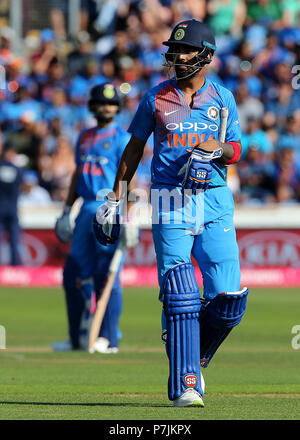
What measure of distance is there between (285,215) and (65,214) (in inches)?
328

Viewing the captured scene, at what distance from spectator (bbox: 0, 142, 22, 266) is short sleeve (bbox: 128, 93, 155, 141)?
11.8 m

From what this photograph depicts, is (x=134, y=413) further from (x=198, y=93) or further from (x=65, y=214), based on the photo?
(x=65, y=214)

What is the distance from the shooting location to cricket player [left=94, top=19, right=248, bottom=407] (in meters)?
6.45

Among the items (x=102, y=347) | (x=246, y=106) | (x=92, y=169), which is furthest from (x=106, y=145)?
(x=246, y=106)

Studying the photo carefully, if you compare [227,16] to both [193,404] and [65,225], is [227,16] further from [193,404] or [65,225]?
[193,404]

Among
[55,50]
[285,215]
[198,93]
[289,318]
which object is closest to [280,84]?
[285,215]

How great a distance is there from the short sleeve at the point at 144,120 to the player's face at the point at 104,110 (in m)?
3.36

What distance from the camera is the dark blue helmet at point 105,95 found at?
1002cm

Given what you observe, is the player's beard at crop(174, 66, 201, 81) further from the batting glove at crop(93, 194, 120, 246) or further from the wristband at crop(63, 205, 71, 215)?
the wristband at crop(63, 205, 71, 215)

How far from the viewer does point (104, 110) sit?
10078 mm

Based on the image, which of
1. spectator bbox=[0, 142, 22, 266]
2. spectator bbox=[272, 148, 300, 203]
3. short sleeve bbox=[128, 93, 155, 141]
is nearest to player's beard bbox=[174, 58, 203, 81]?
short sleeve bbox=[128, 93, 155, 141]

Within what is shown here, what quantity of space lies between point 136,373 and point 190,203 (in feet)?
7.81

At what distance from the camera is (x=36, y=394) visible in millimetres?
7281

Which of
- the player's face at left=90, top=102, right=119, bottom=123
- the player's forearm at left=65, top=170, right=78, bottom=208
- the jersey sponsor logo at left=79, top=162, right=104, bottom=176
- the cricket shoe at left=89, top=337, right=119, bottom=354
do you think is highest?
the player's face at left=90, top=102, right=119, bottom=123
